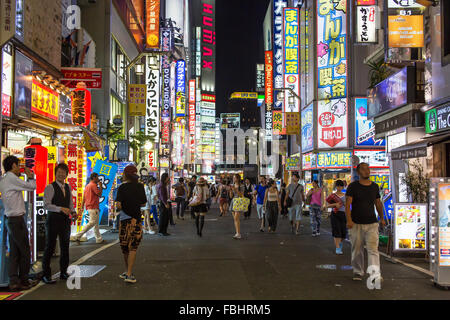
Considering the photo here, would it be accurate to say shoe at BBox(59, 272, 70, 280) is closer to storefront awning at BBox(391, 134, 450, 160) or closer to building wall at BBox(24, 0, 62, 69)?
storefront awning at BBox(391, 134, 450, 160)

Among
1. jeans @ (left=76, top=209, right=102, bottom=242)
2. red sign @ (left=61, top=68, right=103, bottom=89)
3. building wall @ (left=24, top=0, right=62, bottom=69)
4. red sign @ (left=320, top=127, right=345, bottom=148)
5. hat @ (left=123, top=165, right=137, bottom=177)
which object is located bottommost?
jeans @ (left=76, top=209, right=102, bottom=242)

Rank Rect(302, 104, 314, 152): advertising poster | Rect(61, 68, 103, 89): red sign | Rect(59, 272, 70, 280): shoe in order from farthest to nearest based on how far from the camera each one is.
→ Rect(302, 104, 314, 152): advertising poster → Rect(61, 68, 103, 89): red sign → Rect(59, 272, 70, 280): shoe

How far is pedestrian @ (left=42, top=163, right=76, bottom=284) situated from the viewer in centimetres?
741

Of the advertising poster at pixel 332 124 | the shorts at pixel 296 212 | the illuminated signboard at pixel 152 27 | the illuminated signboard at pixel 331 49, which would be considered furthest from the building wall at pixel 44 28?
the illuminated signboard at pixel 152 27

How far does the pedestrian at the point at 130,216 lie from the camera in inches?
293

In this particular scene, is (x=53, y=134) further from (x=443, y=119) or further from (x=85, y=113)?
(x=443, y=119)

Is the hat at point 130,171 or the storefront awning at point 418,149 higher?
the storefront awning at point 418,149

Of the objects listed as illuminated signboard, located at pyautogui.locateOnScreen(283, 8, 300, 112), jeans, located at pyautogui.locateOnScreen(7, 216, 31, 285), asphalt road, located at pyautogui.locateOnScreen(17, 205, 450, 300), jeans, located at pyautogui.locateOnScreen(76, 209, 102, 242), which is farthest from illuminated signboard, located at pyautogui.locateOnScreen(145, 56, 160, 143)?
jeans, located at pyautogui.locateOnScreen(7, 216, 31, 285)

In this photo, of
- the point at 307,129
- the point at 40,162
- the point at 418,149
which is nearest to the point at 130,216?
the point at 40,162

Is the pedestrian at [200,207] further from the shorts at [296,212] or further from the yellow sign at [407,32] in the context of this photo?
the yellow sign at [407,32]

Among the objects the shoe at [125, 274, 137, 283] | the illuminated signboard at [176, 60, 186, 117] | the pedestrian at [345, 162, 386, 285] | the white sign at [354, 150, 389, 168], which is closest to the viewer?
the shoe at [125, 274, 137, 283]

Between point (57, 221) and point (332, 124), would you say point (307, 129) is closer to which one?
point (332, 124)

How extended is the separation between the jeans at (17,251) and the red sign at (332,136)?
2207cm

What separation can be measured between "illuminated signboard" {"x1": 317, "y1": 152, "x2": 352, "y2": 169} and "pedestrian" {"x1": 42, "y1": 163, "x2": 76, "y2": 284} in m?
20.8
